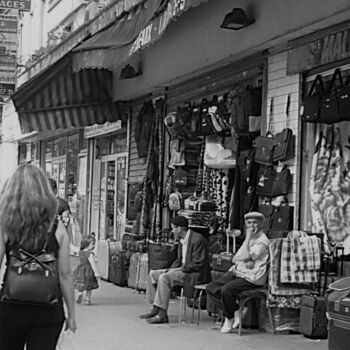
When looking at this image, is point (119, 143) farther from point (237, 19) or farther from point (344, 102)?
point (344, 102)

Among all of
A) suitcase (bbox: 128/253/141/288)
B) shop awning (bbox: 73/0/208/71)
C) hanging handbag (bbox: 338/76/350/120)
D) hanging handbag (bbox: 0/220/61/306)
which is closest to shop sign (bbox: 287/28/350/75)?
hanging handbag (bbox: 338/76/350/120)

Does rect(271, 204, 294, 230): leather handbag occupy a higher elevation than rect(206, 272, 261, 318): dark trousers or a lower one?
higher

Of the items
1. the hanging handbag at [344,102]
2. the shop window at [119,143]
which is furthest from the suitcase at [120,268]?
the hanging handbag at [344,102]

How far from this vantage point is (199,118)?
42.2 ft

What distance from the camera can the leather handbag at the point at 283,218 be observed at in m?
10.3

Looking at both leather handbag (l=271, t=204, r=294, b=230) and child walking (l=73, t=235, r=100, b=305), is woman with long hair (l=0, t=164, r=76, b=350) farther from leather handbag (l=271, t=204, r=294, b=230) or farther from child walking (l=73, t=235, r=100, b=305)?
child walking (l=73, t=235, r=100, b=305)

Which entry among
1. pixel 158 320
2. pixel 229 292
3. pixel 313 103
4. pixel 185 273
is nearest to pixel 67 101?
pixel 185 273

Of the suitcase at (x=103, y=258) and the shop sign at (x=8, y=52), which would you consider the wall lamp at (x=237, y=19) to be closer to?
the suitcase at (x=103, y=258)

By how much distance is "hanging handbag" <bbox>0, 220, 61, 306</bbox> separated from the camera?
464 cm

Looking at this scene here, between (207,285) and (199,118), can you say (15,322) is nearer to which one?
(207,285)

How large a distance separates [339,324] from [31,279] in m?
2.96

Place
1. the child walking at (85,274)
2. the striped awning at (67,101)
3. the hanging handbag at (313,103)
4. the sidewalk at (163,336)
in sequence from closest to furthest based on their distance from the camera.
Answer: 1. the sidewalk at (163,336)
2. the hanging handbag at (313,103)
3. the child walking at (85,274)
4. the striped awning at (67,101)

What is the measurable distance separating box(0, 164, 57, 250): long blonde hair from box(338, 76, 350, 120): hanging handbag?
519 cm

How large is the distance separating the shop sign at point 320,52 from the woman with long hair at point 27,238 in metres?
5.30
